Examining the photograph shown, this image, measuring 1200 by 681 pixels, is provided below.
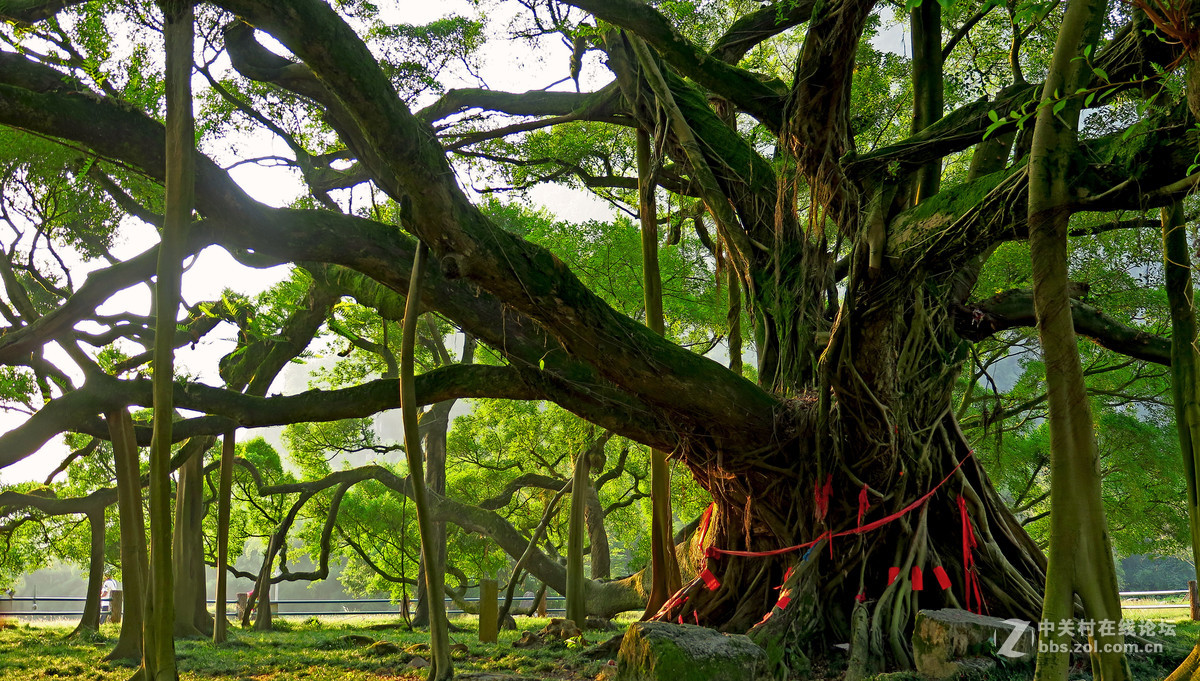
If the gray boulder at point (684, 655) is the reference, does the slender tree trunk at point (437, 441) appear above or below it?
above

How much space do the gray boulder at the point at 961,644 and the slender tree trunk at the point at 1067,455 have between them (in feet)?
3.54

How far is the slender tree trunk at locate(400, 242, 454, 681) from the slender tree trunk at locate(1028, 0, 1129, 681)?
210cm

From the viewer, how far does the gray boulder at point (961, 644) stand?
3.44 m

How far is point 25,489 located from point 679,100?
1038cm

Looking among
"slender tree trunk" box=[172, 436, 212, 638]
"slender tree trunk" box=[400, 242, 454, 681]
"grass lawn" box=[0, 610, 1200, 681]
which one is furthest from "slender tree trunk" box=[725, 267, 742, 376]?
"slender tree trunk" box=[172, 436, 212, 638]

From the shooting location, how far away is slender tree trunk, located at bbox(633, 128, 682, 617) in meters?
4.74

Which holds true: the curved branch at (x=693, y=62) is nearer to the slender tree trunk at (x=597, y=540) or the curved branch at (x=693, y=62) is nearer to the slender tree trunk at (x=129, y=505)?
the slender tree trunk at (x=129, y=505)

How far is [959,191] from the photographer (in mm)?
4051

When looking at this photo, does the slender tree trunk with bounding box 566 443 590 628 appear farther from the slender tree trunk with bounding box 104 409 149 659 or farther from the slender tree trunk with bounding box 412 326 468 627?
the slender tree trunk with bounding box 412 326 468 627

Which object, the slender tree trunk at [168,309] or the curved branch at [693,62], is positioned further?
the curved branch at [693,62]

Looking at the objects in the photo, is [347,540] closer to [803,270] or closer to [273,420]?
[273,420]

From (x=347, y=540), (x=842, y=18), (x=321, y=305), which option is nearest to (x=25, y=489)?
(x=347, y=540)

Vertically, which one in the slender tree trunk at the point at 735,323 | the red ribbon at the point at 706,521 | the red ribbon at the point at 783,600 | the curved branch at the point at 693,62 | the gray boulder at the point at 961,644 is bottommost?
the gray boulder at the point at 961,644

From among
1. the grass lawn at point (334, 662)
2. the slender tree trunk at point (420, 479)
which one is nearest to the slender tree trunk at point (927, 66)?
the grass lawn at point (334, 662)
